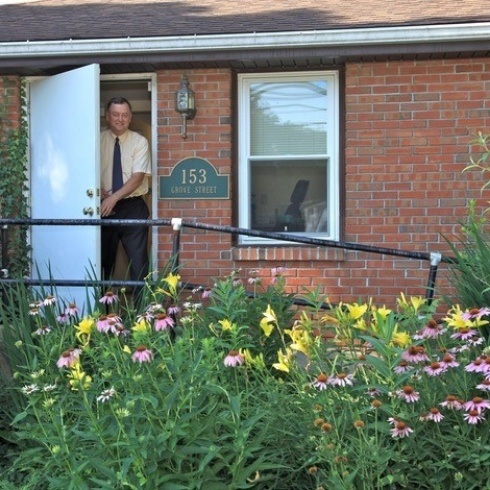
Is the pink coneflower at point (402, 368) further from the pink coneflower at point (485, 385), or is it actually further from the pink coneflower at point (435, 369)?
the pink coneflower at point (485, 385)

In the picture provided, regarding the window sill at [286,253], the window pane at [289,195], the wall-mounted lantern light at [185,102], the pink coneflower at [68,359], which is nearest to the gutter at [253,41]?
the wall-mounted lantern light at [185,102]

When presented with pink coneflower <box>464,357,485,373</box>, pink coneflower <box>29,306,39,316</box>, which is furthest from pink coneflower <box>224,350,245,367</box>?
pink coneflower <box>29,306,39,316</box>

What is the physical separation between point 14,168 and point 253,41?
2473 millimetres

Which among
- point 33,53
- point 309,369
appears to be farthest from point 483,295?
point 33,53

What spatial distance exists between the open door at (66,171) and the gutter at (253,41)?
239mm

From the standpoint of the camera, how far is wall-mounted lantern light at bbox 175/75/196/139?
6.96 m

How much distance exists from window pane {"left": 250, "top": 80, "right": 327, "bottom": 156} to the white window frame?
47mm

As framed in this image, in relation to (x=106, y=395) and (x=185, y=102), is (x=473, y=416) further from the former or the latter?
(x=185, y=102)

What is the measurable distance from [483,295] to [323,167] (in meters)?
2.96

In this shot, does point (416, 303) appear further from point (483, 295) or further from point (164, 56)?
point (164, 56)

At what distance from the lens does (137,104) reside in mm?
8359

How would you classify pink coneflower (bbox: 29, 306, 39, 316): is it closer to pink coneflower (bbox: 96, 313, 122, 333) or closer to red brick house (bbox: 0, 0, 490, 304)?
pink coneflower (bbox: 96, 313, 122, 333)

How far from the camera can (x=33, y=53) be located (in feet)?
22.4

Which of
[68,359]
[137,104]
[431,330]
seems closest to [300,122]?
[137,104]
